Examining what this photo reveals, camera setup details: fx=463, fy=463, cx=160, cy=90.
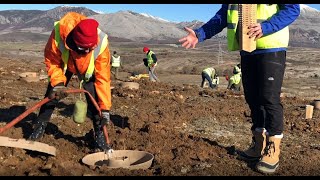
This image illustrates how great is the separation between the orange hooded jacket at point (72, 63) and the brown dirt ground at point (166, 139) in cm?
73

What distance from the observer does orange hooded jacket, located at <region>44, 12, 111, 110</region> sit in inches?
176

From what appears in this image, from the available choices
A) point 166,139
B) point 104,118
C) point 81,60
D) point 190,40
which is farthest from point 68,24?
point 166,139

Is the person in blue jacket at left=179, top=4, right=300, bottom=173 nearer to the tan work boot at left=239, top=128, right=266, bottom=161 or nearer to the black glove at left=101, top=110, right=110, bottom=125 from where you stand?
the tan work boot at left=239, top=128, right=266, bottom=161

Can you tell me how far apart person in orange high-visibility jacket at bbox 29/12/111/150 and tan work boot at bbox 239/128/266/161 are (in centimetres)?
145

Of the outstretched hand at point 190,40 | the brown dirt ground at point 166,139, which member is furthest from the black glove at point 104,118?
the outstretched hand at point 190,40

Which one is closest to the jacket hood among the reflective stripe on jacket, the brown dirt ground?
the brown dirt ground

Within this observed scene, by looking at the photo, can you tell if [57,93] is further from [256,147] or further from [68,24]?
[256,147]

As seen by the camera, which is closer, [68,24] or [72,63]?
[68,24]

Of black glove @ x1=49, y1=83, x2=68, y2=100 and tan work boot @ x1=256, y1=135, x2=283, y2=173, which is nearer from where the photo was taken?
tan work boot @ x1=256, y1=135, x2=283, y2=173

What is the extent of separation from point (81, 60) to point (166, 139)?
5.14 feet

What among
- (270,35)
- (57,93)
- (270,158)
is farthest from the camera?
(57,93)

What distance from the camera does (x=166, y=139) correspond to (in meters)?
5.52

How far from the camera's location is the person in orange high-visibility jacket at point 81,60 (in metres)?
4.29
